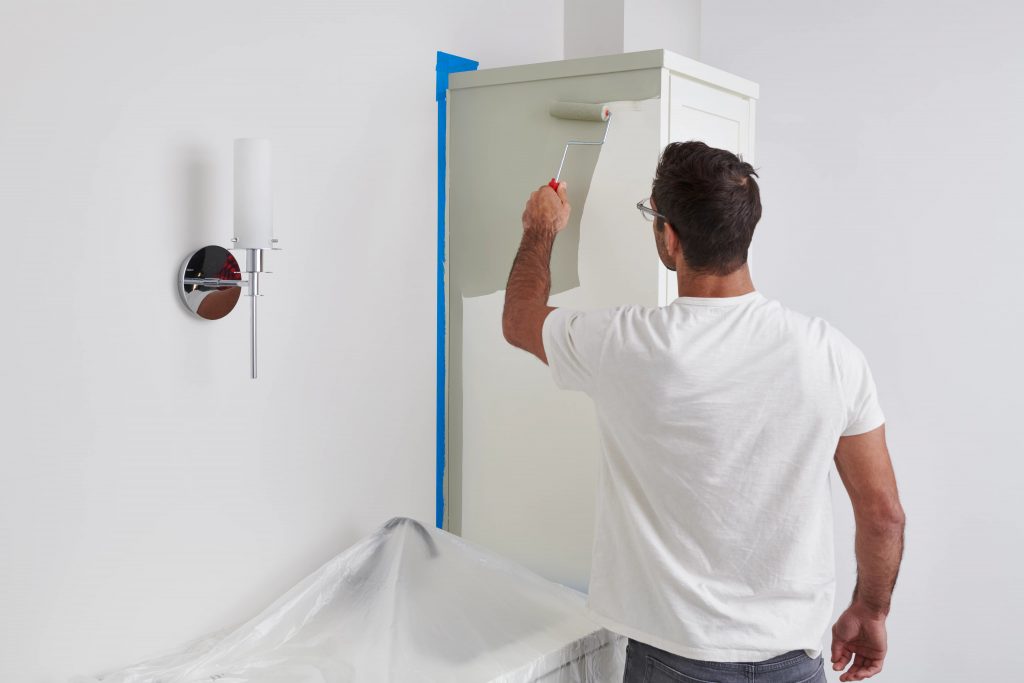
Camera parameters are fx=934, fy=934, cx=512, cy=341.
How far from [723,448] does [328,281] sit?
84 cm

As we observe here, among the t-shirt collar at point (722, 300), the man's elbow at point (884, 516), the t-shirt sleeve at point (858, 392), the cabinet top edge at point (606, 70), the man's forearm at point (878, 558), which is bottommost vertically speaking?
the man's forearm at point (878, 558)

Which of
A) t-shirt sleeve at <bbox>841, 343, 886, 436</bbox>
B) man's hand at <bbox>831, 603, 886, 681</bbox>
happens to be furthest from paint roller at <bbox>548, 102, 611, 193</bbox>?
man's hand at <bbox>831, 603, 886, 681</bbox>

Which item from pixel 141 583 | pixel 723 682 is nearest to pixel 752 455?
pixel 723 682

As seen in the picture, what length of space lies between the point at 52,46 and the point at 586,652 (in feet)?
4.01

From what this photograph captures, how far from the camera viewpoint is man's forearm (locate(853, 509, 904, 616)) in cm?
137

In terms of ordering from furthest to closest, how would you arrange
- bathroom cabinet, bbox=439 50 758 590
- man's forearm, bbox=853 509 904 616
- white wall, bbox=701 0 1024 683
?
white wall, bbox=701 0 1024 683 → bathroom cabinet, bbox=439 50 758 590 → man's forearm, bbox=853 509 904 616

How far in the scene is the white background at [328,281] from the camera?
1332 millimetres

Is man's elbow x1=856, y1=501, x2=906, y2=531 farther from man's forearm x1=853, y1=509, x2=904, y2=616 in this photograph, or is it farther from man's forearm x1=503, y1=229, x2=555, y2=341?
man's forearm x1=503, y1=229, x2=555, y2=341

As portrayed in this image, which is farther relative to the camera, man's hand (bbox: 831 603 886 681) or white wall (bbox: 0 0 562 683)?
man's hand (bbox: 831 603 886 681)

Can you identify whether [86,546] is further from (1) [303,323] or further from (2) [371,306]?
(2) [371,306]

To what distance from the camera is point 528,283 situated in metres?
1.51

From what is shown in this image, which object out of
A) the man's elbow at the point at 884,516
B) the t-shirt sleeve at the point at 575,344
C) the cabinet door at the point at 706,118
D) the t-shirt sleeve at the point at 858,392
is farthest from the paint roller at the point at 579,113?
the man's elbow at the point at 884,516

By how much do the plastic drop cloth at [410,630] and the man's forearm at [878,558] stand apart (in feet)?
1.37

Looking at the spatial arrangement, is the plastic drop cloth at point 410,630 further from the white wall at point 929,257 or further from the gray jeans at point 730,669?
the white wall at point 929,257
